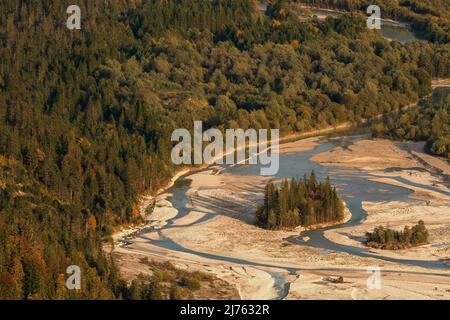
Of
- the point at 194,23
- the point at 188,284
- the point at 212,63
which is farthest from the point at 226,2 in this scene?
the point at 188,284

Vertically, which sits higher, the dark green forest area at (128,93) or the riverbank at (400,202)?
the dark green forest area at (128,93)

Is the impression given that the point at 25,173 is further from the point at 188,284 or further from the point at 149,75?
the point at 149,75

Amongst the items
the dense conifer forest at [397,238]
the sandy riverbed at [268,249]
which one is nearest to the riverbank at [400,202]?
the sandy riverbed at [268,249]

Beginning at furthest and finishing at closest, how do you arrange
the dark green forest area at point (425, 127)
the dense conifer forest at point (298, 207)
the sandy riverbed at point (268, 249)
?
the dark green forest area at point (425, 127)
the dense conifer forest at point (298, 207)
the sandy riverbed at point (268, 249)

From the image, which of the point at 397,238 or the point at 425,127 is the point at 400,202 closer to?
the point at 397,238

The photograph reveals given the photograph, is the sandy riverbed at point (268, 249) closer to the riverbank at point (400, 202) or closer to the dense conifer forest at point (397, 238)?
the riverbank at point (400, 202)

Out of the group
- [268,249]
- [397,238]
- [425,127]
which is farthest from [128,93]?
[397,238]
